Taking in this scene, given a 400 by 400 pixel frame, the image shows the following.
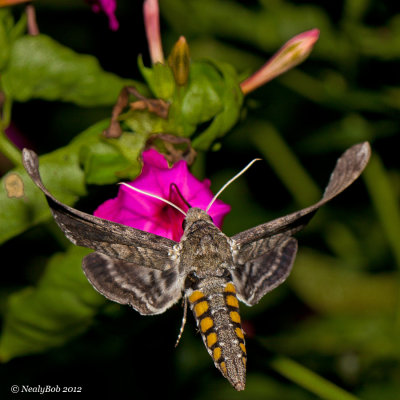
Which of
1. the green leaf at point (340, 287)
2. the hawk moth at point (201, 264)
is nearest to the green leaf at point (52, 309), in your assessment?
the hawk moth at point (201, 264)

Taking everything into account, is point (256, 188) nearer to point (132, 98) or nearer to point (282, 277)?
point (132, 98)

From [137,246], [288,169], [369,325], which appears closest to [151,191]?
[137,246]

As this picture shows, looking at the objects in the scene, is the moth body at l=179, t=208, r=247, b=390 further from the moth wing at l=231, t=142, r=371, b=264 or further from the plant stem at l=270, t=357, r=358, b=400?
the plant stem at l=270, t=357, r=358, b=400

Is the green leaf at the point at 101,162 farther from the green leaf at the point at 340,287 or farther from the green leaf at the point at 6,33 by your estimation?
the green leaf at the point at 340,287

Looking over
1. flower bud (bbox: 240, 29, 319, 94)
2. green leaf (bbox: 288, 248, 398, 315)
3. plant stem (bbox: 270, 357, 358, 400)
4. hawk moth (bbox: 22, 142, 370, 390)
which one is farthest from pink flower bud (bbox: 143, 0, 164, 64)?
green leaf (bbox: 288, 248, 398, 315)
